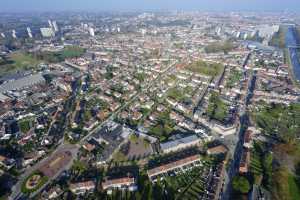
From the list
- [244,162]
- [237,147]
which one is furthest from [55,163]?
[237,147]

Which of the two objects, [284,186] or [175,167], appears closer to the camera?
[284,186]

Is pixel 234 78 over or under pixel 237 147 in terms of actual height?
over

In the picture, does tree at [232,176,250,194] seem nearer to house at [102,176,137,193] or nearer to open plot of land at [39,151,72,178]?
house at [102,176,137,193]

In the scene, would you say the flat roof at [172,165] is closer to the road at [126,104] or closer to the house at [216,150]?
the house at [216,150]

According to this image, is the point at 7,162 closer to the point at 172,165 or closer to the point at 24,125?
the point at 24,125

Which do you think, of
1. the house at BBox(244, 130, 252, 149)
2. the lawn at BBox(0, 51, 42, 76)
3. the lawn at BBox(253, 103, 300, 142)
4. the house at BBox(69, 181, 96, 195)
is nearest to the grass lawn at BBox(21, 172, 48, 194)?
the house at BBox(69, 181, 96, 195)

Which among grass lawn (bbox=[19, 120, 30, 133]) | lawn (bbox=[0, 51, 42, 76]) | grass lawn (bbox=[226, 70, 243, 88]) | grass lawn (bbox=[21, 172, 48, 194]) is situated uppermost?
grass lawn (bbox=[226, 70, 243, 88])

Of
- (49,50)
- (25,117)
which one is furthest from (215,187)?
(49,50)
